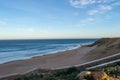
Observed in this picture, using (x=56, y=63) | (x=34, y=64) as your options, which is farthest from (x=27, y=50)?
(x=56, y=63)

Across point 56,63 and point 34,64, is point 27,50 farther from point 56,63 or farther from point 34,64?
point 56,63

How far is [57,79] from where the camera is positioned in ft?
28.3

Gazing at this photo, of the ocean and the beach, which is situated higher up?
the beach

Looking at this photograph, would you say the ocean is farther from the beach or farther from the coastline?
the beach

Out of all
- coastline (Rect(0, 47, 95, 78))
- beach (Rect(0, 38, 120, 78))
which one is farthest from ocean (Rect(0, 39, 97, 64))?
beach (Rect(0, 38, 120, 78))

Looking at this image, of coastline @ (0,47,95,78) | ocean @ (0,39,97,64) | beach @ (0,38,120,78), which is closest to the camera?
beach @ (0,38,120,78)

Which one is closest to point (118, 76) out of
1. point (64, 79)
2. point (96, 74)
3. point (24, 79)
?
point (96, 74)

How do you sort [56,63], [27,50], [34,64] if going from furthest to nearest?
[27,50] < [34,64] < [56,63]

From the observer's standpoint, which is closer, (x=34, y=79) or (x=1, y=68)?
(x=34, y=79)

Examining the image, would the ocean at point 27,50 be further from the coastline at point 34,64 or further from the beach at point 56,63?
the beach at point 56,63

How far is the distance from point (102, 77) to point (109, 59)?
25.4 feet

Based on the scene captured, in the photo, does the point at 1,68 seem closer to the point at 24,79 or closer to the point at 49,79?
the point at 24,79

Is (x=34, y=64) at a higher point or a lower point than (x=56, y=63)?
lower

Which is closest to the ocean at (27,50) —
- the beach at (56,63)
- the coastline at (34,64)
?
the coastline at (34,64)
